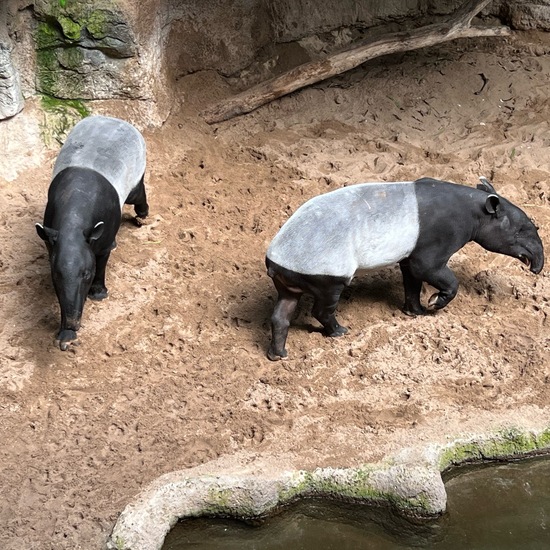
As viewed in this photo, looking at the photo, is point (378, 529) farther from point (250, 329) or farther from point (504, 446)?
point (250, 329)

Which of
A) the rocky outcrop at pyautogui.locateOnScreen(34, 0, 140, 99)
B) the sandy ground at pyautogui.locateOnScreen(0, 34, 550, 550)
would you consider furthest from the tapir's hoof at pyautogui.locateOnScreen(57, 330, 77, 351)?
the rocky outcrop at pyautogui.locateOnScreen(34, 0, 140, 99)

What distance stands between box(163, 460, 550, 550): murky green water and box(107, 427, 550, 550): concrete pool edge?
0.29ft

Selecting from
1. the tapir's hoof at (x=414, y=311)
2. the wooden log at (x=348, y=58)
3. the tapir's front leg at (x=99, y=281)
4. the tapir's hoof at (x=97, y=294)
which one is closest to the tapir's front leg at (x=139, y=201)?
the tapir's front leg at (x=99, y=281)

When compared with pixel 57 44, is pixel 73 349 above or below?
below

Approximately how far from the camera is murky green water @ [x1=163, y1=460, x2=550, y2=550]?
18.1 feet

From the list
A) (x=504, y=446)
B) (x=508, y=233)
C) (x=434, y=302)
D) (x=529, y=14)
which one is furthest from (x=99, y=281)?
(x=529, y=14)

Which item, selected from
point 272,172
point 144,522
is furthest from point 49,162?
point 144,522

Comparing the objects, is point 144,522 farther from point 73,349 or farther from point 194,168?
point 194,168

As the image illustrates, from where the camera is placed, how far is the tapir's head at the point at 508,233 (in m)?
7.20

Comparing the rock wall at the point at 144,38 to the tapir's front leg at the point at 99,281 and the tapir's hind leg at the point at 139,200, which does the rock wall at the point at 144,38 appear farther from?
the tapir's front leg at the point at 99,281

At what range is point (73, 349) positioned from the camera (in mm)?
7008

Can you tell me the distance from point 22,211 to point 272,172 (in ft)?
8.37

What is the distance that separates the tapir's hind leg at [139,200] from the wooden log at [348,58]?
1.88 meters

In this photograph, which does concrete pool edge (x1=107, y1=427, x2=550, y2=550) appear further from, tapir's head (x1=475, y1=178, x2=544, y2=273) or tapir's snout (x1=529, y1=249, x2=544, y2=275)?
tapir's snout (x1=529, y1=249, x2=544, y2=275)
